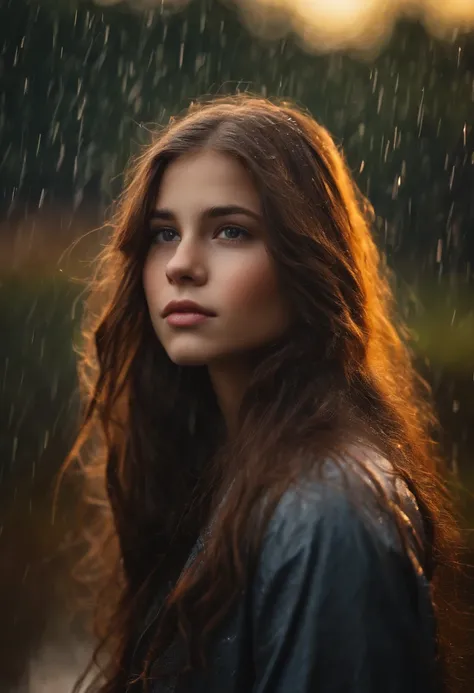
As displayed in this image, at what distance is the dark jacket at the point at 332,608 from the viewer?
3.85 feet

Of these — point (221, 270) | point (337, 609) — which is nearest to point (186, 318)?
point (221, 270)

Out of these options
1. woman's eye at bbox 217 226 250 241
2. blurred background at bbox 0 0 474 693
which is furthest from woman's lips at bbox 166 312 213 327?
blurred background at bbox 0 0 474 693

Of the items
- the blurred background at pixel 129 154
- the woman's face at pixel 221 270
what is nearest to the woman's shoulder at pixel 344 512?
the woman's face at pixel 221 270

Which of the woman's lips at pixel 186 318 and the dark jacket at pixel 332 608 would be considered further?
the woman's lips at pixel 186 318

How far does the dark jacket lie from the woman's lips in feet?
1.21

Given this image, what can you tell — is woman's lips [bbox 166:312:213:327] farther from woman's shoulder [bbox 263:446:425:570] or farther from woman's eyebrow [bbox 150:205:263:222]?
woman's shoulder [bbox 263:446:425:570]

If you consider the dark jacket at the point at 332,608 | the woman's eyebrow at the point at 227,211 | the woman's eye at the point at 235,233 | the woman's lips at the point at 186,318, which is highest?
the woman's eyebrow at the point at 227,211

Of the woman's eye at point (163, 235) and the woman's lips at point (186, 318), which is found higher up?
the woman's eye at point (163, 235)

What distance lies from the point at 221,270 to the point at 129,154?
10.5ft

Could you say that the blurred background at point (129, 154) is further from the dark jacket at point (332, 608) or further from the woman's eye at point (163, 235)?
the dark jacket at point (332, 608)

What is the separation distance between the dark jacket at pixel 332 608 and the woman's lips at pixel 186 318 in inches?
14.6

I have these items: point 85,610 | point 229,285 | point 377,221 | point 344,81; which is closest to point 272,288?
point 229,285

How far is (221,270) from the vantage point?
149 cm

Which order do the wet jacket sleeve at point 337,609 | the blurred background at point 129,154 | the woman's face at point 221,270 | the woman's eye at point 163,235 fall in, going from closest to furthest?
the wet jacket sleeve at point 337,609
the woman's face at point 221,270
the woman's eye at point 163,235
the blurred background at point 129,154
